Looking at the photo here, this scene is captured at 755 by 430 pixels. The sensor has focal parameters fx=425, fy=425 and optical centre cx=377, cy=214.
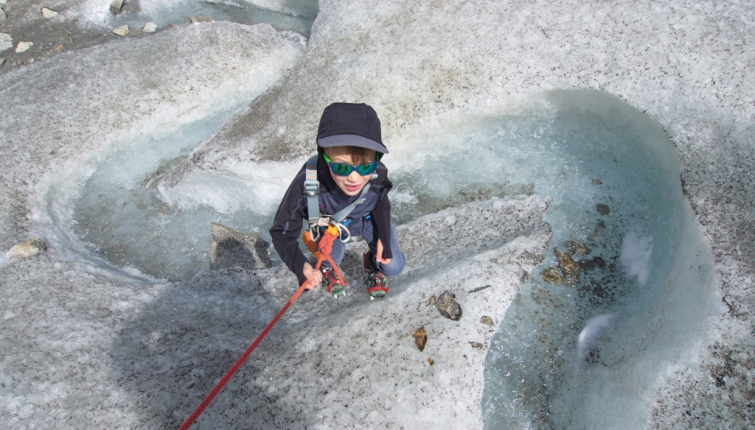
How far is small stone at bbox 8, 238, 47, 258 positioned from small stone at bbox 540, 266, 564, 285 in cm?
617

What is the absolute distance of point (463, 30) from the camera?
23.1ft

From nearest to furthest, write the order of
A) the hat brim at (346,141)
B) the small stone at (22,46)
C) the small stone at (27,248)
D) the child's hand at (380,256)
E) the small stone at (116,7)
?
the hat brim at (346,141)
the child's hand at (380,256)
the small stone at (27,248)
the small stone at (22,46)
the small stone at (116,7)

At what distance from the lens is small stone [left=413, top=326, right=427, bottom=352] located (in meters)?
4.12

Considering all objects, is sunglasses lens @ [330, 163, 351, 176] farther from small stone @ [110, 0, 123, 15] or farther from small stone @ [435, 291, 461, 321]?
small stone @ [110, 0, 123, 15]

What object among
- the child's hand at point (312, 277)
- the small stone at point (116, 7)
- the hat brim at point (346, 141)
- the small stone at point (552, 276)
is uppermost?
the small stone at point (116, 7)

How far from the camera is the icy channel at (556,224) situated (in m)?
4.29

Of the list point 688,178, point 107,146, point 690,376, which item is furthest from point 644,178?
point 107,146

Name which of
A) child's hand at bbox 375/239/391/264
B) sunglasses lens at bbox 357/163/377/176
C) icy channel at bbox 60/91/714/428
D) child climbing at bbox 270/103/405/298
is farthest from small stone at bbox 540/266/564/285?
sunglasses lens at bbox 357/163/377/176

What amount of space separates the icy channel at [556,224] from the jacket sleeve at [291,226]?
2.23 m

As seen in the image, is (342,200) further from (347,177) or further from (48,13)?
(48,13)

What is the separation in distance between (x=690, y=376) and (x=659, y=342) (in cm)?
42

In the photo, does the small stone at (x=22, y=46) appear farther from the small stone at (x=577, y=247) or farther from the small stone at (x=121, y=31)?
the small stone at (x=577, y=247)

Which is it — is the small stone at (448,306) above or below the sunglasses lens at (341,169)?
below

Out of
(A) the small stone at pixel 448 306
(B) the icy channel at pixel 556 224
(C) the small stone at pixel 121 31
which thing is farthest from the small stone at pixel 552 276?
(C) the small stone at pixel 121 31
